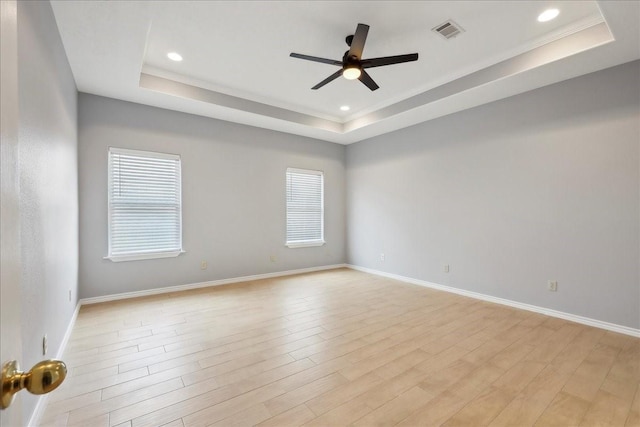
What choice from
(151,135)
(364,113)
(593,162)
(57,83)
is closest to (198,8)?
(57,83)

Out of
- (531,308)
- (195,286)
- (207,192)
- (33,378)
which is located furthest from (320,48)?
(531,308)

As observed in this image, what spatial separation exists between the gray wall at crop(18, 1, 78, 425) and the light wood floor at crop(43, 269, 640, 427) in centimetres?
47

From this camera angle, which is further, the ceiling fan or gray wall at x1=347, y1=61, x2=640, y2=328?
gray wall at x1=347, y1=61, x2=640, y2=328

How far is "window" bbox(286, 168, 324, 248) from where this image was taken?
5645 millimetres

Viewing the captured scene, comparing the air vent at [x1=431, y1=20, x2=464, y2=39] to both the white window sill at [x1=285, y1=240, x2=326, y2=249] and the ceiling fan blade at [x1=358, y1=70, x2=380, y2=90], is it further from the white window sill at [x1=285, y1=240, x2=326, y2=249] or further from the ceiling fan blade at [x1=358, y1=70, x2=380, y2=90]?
the white window sill at [x1=285, y1=240, x2=326, y2=249]

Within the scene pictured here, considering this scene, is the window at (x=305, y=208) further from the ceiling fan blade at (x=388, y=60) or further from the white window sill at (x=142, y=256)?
the ceiling fan blade at (x=388, y=60)

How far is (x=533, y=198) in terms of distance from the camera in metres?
3.65

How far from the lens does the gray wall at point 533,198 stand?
303cm

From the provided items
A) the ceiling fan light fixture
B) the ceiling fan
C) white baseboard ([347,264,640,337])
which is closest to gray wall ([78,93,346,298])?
white baseboard ([347,264,640,337])

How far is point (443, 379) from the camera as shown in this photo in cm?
213

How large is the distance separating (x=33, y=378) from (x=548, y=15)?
156 inches

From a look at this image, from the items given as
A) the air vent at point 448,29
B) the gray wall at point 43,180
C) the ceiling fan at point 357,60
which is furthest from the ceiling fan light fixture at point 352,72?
the gray wall at point 43,180

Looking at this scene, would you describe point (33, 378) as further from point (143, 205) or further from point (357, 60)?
point (143, 205)

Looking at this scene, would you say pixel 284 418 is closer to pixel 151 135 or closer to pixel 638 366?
pixel 638 366
